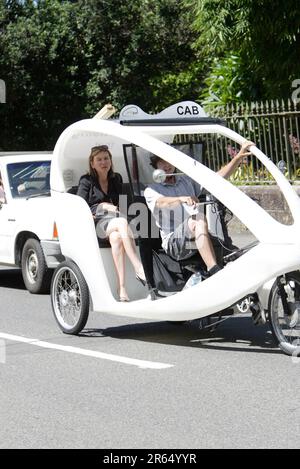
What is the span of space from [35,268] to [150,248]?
3827 mm

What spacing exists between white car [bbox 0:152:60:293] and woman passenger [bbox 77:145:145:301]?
2.54 m

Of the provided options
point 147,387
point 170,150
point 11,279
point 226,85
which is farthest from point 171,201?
point 226,85

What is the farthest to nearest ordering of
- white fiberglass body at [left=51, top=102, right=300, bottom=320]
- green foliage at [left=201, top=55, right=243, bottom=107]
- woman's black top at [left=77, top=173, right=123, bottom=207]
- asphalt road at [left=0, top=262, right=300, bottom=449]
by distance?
green foliage at [left=201, top=55, right=243, bottom=107], woman's black top at [left=77, top=173, right=123, bottom=207], white fiberglass body at [left=51, top=102, right=300, bottom=320], asphalt road at [left=0, top=262, right=300, bottom=449]

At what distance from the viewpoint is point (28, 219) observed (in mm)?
12445

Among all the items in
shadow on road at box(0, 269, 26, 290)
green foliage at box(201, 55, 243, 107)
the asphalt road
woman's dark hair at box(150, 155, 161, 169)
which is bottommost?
the asphalt road

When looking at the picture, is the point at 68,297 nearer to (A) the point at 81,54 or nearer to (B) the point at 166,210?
→ (B) the point at 166,210

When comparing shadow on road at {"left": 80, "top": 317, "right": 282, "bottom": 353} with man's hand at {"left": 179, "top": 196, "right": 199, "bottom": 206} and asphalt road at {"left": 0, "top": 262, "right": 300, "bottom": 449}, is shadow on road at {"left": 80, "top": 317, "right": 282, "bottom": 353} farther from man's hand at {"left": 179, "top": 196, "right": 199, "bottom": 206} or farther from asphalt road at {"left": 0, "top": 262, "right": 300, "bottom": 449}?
man's hand at {"left": 179, "top": 196, "right": 199, "bottom": 206}

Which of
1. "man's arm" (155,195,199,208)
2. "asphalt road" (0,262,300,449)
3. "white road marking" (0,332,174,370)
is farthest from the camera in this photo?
"man's arm" (155,195,199,208)

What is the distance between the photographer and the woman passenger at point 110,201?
8828 millimetres

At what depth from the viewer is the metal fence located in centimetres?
1777

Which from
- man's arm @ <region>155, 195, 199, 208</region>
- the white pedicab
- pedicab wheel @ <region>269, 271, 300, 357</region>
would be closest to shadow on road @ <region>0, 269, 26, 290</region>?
the white pedicab

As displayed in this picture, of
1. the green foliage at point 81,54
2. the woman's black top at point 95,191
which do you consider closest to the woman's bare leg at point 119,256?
the woman's black top at point 95,191

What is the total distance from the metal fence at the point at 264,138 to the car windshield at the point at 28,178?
16.3ft
